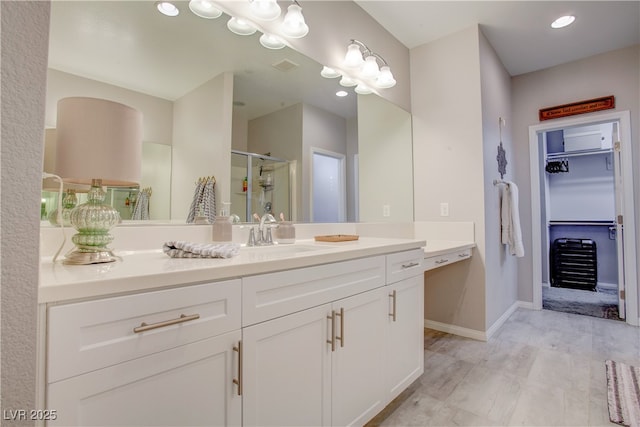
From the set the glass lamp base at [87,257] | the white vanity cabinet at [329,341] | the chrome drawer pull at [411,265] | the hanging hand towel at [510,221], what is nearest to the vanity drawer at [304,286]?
the white vanity cabinet at [329,341]

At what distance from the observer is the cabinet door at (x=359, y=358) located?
1.25m

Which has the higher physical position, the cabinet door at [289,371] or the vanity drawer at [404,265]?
the vanity drawer at [404,265]

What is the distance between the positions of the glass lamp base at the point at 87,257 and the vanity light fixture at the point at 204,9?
1.15 metres

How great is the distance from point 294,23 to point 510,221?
8.16 ft

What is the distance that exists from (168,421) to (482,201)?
2.53 meters

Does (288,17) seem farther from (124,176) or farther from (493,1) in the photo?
(493,1)

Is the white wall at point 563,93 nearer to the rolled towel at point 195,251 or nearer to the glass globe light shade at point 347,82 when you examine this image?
the glass globe light shade at point 347,82

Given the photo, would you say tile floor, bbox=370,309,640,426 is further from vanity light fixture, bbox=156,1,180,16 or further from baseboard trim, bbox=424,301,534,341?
vanity light fixture, bbox=156,1,180,16

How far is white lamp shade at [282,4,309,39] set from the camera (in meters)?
1.71

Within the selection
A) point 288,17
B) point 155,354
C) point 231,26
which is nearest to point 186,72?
point 231,26

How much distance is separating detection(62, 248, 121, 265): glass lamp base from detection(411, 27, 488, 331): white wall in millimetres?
2506

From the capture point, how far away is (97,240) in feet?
3.17

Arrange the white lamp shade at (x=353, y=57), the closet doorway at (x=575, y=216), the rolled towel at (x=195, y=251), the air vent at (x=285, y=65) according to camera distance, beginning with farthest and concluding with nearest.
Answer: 1. the closet doorway at (x=575, y=216)
2. the white lamp shade at (x=353, y=57)
3. the air vent at (x=285, y=65)
4. the rolled towel at (x=195, y=251)

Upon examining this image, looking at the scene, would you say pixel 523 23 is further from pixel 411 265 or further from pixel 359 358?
pixel 359 358
